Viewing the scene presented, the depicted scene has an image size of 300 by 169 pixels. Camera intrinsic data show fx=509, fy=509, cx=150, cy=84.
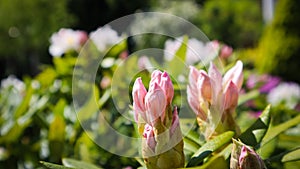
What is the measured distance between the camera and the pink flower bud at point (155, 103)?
582mm

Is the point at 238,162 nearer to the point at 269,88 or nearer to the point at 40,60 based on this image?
the point at 269,88

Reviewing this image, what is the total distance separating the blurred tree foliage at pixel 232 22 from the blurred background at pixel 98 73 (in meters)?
0.03

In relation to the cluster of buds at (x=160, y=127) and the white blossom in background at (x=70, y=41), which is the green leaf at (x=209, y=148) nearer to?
the cluster of buds at (x=160, y=127)

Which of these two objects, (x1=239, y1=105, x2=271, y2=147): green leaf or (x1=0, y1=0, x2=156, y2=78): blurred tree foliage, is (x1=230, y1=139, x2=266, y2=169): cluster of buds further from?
(x1=0, y1=0, x2=156, y2=78): blurred tree foliage

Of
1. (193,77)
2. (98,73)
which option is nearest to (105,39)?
(98,73)

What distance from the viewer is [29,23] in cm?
1167

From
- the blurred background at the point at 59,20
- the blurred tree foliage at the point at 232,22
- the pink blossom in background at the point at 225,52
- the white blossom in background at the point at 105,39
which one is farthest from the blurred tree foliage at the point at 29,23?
the white blossom in background at the point at 105,39

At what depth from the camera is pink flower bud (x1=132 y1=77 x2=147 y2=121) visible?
601 mm

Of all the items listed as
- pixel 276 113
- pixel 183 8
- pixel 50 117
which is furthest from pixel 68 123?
pixel 183 8

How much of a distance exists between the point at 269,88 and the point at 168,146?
2.61m

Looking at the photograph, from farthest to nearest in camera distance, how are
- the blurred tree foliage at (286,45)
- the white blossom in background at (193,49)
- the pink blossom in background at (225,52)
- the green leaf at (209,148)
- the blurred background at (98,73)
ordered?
1. the blurred tree foliage at (286,45)
2. the pink blossom in background at (225,52)
3. the white blossom in background at (193,49)
4. the blurred background at (98,73)
5. the green leaf at (209,148)

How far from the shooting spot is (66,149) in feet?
3.87

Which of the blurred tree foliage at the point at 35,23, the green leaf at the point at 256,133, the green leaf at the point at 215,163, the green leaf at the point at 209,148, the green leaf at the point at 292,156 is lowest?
the green leaf at the point at 292,156

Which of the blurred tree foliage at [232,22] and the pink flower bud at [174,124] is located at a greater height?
the pink flower bud at [174,124]
